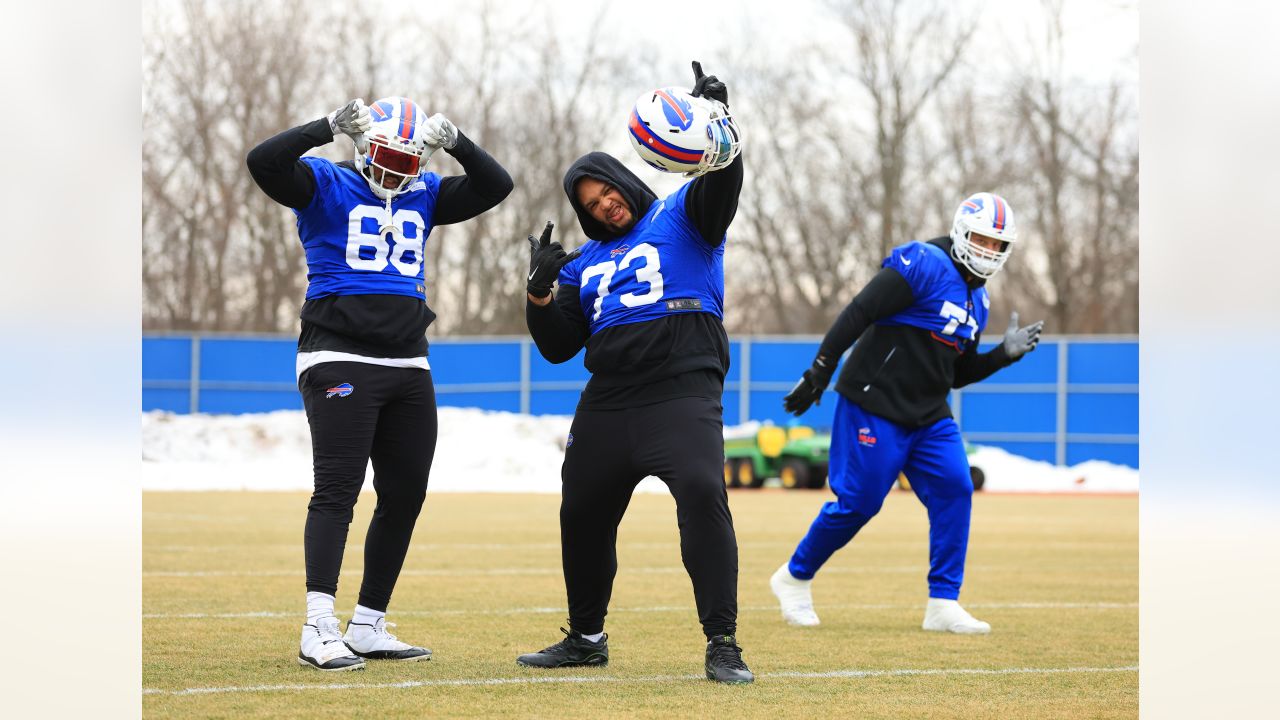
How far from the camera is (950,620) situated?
689 cm

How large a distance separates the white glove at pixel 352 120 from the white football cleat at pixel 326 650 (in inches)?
71.2

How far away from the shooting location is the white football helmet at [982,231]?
7.23m

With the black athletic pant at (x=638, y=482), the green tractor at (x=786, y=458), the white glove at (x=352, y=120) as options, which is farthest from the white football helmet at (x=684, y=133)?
the green tractor at (x=786, y=458)

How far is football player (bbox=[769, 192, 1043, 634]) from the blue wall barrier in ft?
72.1

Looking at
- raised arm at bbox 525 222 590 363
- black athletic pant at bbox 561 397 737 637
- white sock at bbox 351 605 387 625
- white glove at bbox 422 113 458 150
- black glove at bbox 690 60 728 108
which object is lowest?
white sock at bbox 351 605 387 625

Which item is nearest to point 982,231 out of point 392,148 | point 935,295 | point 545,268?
point 935,295

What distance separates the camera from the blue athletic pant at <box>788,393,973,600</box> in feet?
23.3

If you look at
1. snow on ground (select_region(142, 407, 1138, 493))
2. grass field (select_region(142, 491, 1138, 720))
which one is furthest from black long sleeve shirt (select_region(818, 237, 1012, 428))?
snow on ground (select_region(142, 407, 1138, 493))

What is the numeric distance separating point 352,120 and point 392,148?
183mm

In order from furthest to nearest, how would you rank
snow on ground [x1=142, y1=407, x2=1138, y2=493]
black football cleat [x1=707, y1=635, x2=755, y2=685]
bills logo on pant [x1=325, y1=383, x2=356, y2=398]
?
snow on ground [x1=142, y1=407, x2=1138, y2=493] < bills logo on pant [x1=325, y1=383, x2=356, y2=398] < black football cleat [x1=707, y1=635, x2=755, y2=685]

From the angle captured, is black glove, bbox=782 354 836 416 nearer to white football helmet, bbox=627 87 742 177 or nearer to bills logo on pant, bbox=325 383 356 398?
white football helmet, bbox=627 87 742 177

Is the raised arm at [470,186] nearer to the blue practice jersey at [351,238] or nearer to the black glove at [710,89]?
the blue practice jersey at [351,238]

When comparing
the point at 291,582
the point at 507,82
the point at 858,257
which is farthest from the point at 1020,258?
the point at 291,582

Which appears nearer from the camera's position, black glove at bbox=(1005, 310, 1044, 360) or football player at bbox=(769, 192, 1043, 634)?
football player at bbox=(769, 192, 1043, 634)
